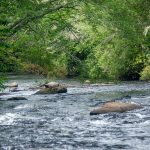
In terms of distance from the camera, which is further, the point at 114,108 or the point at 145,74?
the point at 145,74

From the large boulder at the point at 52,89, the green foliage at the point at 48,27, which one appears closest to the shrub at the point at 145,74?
the large boulder at the point at 52,89

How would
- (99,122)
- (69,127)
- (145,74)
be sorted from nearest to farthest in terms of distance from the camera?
(69,127) < (99,122) < (145,74)

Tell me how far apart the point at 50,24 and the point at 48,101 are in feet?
19.3

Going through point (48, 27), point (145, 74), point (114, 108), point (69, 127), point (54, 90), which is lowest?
point (69, 127)

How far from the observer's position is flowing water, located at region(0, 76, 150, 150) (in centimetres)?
1248

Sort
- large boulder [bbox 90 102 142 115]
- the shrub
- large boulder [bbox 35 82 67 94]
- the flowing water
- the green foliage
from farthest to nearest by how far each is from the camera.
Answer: the shrub
large boulder [bbox 35 82 67 94]
large boulder [bbox 90 102 142 115]
the green foliage
the flowing water

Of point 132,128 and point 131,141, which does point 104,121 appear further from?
point 131,141

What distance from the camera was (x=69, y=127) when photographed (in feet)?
Result: 50.1

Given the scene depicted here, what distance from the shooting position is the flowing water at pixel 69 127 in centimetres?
1248

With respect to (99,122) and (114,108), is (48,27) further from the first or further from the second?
(99,122)

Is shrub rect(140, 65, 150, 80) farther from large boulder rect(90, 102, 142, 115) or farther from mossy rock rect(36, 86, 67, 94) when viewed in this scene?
large boulder rect(90, 102, 142, 115)

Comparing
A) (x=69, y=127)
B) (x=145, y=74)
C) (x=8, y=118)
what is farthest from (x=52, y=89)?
(x=69, y=127)

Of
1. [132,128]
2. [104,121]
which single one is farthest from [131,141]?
[104,121]

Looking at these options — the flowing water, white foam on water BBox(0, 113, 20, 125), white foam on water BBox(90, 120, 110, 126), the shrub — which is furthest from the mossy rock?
white foam on water BBox(90, 120, 110, 126)
